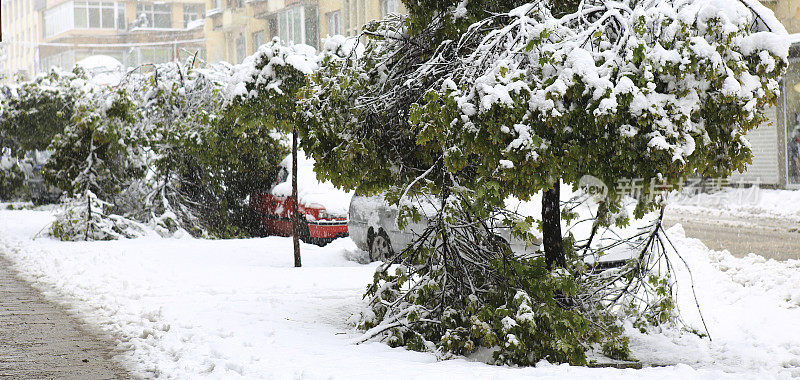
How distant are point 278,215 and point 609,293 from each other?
383 inches

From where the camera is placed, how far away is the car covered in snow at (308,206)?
14734mm

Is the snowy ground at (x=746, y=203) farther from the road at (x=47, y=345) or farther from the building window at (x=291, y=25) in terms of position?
the building window at (x=291, y=25)

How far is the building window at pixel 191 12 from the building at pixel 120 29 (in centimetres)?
16

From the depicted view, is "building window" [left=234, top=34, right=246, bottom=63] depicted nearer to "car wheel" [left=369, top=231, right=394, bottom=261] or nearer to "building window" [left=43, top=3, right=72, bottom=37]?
"building window" [left=43, top=3, right=72, bottom=37]

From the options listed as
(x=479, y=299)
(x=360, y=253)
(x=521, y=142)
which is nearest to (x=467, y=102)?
(x=521, y=142)

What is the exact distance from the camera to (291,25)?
39.9 metres

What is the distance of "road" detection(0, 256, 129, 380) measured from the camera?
6.38m

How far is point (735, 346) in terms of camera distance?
784cm

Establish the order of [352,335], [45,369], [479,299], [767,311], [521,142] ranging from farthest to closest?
[767,311]
[352,335]
[479,299]
[45,369]
[521,142]

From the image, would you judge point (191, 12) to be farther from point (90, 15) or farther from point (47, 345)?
point (47, 345)

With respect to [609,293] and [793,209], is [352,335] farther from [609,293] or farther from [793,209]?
[793,209]

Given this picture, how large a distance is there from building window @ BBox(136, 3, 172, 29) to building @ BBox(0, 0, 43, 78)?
11.6m

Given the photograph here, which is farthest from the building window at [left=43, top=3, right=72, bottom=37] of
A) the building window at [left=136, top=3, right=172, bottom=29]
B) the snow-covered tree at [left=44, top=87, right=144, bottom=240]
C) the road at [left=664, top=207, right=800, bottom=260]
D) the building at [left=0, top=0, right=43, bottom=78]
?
the road at [left=664, top=207, right=800, bottom=260]

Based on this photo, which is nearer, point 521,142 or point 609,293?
point 521,142
